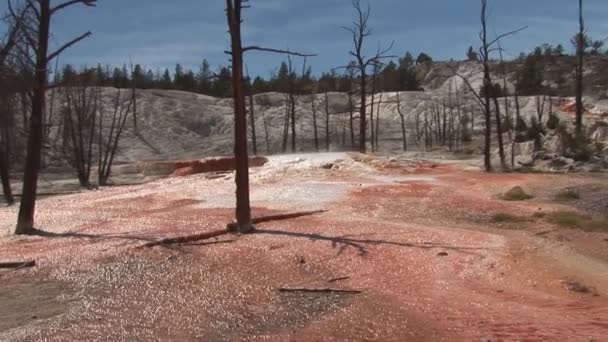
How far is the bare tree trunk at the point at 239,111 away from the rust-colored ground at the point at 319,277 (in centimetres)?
59

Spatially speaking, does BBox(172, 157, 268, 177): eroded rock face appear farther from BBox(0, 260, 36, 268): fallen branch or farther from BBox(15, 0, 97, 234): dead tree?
BBox(0, 260, 36, 268): fallen branch

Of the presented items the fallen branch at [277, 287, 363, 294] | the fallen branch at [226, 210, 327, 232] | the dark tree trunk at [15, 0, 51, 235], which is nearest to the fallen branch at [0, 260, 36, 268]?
the fallen branch at [226, 210, 327, 232]

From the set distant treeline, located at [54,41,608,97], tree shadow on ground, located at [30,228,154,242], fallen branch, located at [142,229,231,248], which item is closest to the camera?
fallen branch, located at [142,229,231,248]

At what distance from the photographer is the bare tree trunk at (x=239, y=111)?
1180cm

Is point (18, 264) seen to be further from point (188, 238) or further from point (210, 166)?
point (210, 166)

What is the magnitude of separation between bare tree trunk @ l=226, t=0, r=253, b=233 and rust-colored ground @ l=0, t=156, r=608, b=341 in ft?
1.93

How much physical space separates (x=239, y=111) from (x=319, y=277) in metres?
4.16

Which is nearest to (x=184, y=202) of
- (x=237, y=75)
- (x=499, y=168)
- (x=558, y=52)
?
(x=237, y=75)

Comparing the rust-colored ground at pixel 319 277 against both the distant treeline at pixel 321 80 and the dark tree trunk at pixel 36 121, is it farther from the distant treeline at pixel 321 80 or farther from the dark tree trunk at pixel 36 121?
the distant treeline at pixel 321 80

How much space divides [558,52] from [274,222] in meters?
88.3

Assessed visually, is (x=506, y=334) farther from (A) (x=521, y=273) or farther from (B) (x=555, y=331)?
(A) (x=521, y=273)

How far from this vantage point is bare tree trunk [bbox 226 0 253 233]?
11805 mm

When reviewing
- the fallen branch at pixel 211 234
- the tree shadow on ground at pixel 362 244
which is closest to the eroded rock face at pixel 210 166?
the fallen branch at pixel 211 234

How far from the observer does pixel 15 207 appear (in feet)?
64.8
